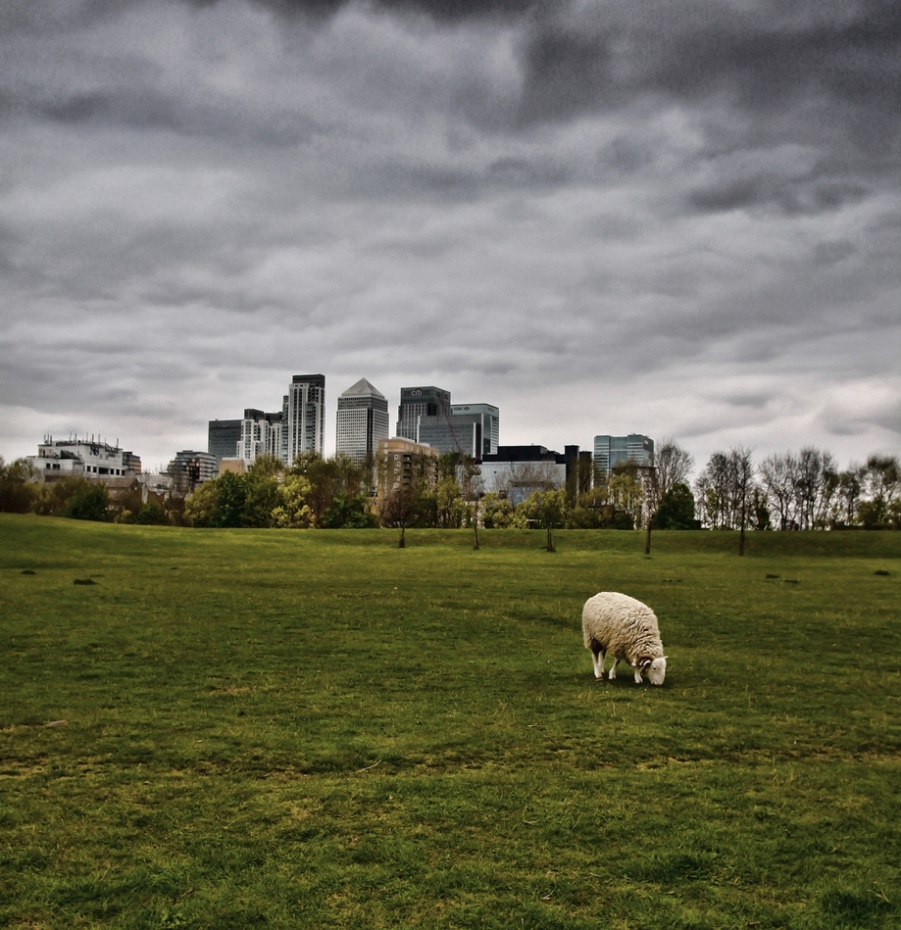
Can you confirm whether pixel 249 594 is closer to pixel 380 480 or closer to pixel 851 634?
pixel 851 634

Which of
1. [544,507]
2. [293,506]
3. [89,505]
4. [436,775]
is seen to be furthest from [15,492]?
[436,775]

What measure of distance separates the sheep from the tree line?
88.6m

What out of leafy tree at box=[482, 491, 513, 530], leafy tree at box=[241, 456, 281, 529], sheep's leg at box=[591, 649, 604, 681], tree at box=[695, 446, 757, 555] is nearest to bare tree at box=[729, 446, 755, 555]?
tree at box=[695, 446, 757, 555]

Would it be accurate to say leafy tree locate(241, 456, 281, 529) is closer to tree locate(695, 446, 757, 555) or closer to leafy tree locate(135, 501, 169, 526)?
leafy tree locate(135, 501, 169, 526)

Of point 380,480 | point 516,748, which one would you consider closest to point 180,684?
point 516,748

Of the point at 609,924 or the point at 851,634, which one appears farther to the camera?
the point at 851,634

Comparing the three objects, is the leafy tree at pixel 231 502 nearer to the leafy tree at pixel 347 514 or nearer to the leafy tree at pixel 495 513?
the leafy tree at pixel 347 514

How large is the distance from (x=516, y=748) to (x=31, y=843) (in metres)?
6.71

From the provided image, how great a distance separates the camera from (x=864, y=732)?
14.0 metres

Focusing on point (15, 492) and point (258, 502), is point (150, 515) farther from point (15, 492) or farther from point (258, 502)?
point (15, 492)

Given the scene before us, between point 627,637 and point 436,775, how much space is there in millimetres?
8103

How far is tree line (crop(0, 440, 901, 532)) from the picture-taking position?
374ft

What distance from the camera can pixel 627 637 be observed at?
17.9m

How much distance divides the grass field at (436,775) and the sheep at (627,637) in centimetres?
63
